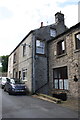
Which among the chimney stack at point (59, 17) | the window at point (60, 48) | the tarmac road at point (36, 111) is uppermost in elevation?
the chimney stack at point (59, 17)

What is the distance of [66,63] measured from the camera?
13.2m

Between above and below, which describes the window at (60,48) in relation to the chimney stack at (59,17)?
below

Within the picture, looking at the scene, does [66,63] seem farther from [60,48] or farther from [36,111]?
[36,111]

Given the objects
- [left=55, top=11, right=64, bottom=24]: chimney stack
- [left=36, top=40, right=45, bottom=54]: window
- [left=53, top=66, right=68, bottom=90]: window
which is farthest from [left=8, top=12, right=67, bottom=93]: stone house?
[left=55, top=11, right=64, bottom=24]: chimney stack

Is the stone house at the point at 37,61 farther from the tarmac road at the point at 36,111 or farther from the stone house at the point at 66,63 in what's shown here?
the tarmac road at the point at 36,111

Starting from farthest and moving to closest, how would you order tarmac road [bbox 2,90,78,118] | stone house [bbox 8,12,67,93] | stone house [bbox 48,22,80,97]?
stone house [bbox 8,12,67,93], stone house [bbox 48,22,80,97], tarmac road [bbox 2,90,78,118]

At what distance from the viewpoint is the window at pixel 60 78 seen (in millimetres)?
13455

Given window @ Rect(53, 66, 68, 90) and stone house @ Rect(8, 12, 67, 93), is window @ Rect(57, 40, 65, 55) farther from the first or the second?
stone house @ Rect(8, 12, 67, 93)

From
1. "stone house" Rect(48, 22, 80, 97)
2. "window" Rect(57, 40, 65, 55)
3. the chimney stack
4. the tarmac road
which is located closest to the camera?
the tarmac road

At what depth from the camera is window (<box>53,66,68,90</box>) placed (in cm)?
1346

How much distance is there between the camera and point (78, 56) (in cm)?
1172

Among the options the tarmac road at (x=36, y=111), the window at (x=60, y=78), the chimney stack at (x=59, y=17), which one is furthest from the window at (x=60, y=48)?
the tarmac road at (x=36, y=111)

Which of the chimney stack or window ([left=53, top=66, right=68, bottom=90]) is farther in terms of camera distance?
the chimney stack

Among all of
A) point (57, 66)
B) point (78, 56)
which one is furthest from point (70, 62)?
point (57, 66)
